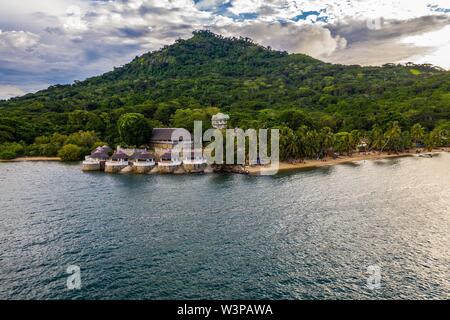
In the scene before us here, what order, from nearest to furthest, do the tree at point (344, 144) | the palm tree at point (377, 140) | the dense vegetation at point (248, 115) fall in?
the tree at point (344, 144) → the dense vegetation at point (248, 115) → the palm tree at point (377, 140)

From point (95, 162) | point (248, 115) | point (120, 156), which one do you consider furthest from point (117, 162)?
point (248, 115)

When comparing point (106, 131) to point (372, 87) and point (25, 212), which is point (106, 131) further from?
point (372, 87)

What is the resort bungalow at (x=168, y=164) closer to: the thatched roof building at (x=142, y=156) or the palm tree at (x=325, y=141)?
the thatched roof building at (x=142, y=156)

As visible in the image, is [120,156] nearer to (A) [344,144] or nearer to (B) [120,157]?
(B) [120,157]

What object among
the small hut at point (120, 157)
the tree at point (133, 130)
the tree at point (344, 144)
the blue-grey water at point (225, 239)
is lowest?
the blue-grey water at point (225, 239)

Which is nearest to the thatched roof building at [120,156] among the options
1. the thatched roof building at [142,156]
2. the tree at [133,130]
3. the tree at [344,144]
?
the thatched roof building at [142,156]

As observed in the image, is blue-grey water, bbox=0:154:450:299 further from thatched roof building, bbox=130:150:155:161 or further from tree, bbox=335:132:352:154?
tree, bbox=335:132:352:154
